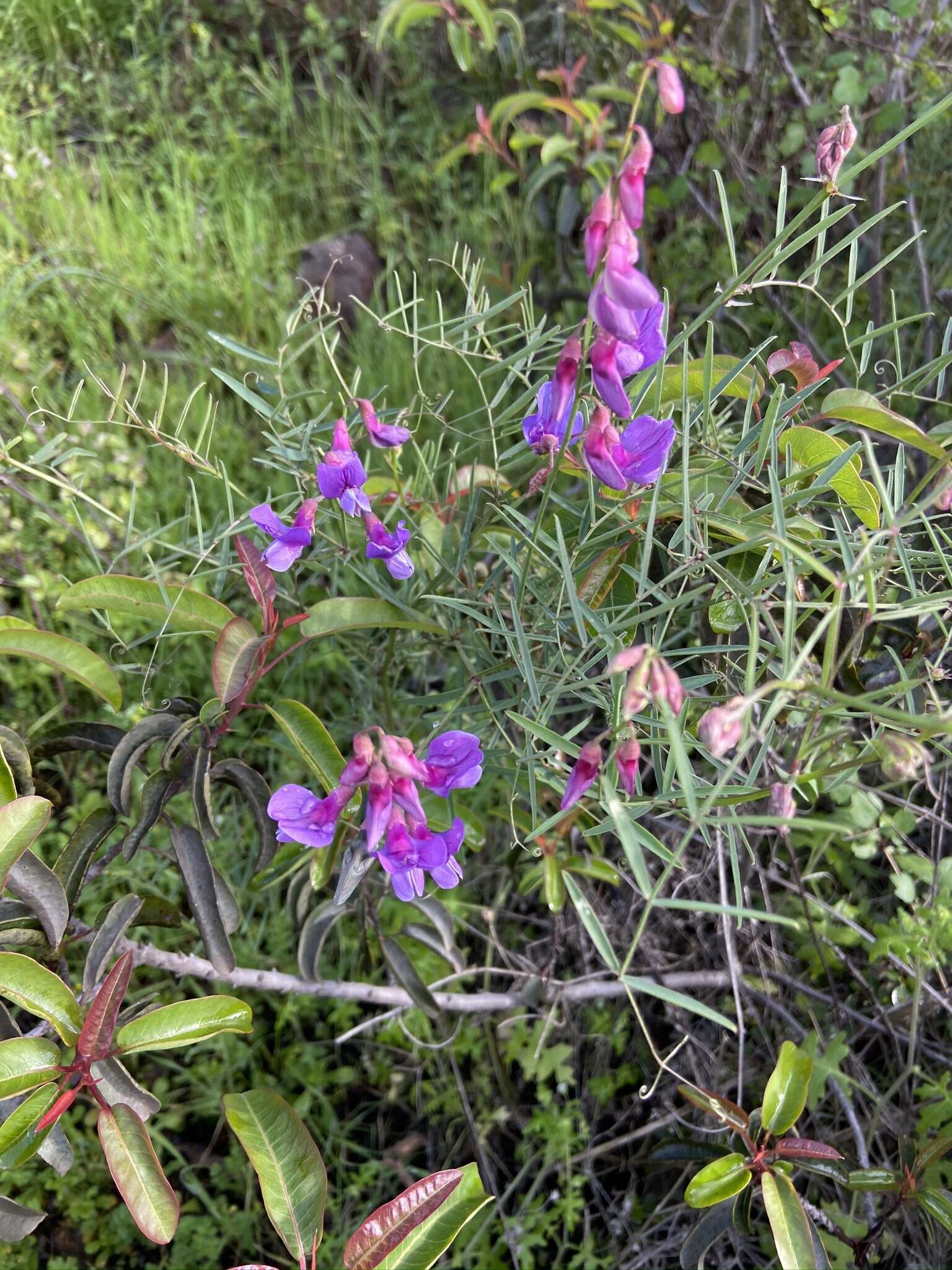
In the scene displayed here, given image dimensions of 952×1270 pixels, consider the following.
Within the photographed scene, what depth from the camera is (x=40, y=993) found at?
98 cm

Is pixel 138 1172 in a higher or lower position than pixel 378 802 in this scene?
lower

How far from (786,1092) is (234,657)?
2.80ft

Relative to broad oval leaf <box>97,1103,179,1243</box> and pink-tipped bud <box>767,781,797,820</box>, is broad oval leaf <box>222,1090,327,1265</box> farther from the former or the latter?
pink-tipped bud <box>767,781,797,820</box>

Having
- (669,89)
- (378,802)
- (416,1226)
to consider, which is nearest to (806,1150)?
(416,1226)

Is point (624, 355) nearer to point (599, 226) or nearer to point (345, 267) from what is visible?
point (599, 226)

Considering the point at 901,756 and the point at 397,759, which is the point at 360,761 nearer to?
the point at 397,759

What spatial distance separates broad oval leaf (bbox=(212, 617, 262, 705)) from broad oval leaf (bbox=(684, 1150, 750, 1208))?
778 millimetres

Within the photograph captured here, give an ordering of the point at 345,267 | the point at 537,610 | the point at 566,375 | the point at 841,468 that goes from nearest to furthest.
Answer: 1. the point at 566,375
2. the point at 841,468
3. the point at 537,610
4. the point at 345,267

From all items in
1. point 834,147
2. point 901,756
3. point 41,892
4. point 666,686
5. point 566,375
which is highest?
point 834,147

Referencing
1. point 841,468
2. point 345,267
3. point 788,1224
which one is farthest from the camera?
point 345,267

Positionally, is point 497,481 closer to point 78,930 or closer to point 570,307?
point 78,930

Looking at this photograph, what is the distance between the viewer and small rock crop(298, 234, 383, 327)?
8.73 ft

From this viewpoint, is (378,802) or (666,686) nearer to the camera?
(666,686)

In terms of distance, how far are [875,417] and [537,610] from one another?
0.43 meters
